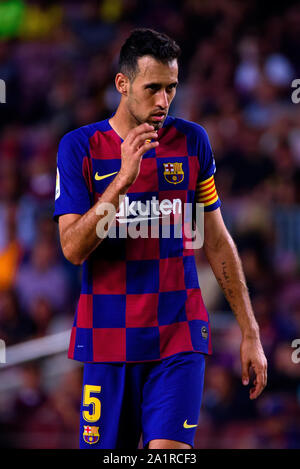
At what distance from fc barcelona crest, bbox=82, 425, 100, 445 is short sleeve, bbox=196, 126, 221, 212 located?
0.98 meters

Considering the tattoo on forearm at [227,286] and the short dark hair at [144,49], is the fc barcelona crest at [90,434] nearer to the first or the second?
the tattoo on forearm at [227,286]

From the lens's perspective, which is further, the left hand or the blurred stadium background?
the blurred stadium background

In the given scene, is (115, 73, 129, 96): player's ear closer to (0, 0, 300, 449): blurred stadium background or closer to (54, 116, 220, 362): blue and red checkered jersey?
(54, 116, 220, 362): blue and red checkered jersey

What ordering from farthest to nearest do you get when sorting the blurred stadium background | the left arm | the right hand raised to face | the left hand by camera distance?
the blurred stadium background
the left arm
the left hand
the right hand raised to face

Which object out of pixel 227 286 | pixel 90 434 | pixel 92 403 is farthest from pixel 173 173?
pixel 90 434

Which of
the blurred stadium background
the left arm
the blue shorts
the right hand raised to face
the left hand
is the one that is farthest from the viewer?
the blurred stadium background

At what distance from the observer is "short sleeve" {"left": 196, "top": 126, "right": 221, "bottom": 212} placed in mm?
2986

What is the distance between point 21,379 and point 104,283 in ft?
11.1

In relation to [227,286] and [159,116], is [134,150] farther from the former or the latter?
[227,286]

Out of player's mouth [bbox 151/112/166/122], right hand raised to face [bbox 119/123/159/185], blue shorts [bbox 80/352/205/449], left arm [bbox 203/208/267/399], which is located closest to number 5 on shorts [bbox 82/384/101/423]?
blue shorts [bbox 80/352/205/449]

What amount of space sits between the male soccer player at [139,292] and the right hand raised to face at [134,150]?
0.39 feet

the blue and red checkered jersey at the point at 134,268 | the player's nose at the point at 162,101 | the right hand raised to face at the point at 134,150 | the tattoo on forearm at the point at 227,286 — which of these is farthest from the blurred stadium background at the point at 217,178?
the right hand raised to face at the point at 134,150

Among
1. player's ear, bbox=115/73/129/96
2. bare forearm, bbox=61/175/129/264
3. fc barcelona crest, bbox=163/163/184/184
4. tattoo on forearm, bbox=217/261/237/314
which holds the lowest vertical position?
tattoo on forearm, bbox=217/261/237/314

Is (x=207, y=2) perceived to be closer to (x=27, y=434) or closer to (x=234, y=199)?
(x=234, y=199)
